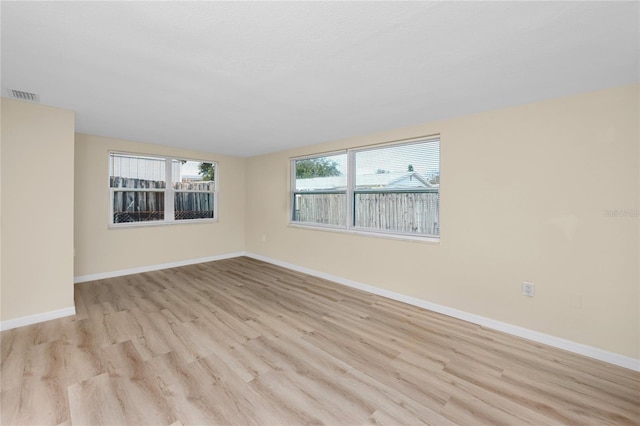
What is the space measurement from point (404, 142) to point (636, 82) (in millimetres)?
2026

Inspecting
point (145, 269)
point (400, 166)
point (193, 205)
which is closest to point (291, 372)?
point (400, 166)

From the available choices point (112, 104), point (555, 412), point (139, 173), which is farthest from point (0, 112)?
point (555, 412)

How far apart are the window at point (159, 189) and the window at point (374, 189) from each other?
1947mm

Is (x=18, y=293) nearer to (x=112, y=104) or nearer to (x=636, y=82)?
(x=112, y=104)

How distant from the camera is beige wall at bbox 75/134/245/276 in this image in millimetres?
4270

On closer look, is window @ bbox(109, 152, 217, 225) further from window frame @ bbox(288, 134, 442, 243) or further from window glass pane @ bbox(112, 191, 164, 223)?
window frame @ bbox(288, 134, 442, 243)

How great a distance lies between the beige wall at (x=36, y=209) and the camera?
273 cm

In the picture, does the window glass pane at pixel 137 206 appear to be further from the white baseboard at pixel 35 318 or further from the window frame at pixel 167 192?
the white baseboard at pixel 35 318

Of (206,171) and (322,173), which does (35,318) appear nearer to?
(206,171)

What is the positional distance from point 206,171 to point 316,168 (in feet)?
8.01

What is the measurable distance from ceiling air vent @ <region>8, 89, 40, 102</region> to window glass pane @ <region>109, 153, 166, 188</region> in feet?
6.45

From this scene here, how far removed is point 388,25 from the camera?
60.8 inches

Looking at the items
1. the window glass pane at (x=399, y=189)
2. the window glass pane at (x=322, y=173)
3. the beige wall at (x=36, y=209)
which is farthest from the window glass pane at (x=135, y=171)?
the window glass pane at (x=399, y=189)

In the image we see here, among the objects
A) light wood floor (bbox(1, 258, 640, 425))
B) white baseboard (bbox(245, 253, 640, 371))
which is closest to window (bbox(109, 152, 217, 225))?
light wood floor (bbox(1, 258, 640, 425))
